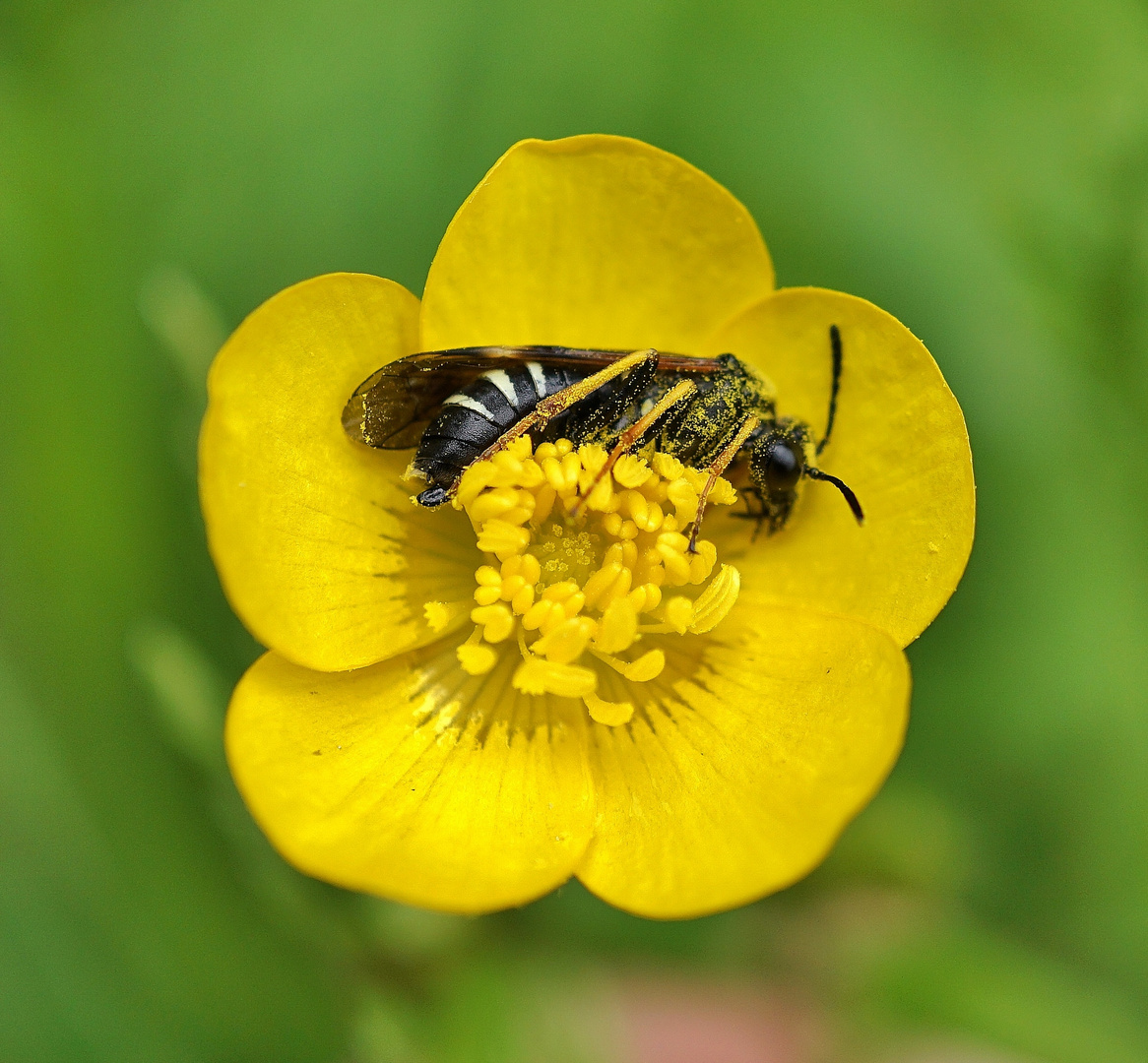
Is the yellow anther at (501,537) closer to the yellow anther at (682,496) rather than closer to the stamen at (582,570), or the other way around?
the stamen at (582,570)

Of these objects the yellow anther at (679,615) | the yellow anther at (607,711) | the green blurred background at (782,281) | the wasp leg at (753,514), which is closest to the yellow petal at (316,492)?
the yellow anther at (607,711)

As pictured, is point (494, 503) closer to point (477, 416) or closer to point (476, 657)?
point (477, 416)

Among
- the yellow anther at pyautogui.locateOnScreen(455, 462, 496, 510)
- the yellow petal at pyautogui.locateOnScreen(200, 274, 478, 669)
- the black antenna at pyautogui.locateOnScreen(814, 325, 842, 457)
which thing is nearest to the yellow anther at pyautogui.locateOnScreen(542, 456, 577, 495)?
the yellow anther at pyautogui.locateOnScreen(455, 462, 496, 510)

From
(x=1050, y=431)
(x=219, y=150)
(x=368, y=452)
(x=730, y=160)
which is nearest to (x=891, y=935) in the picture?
(x=1050, y=431)

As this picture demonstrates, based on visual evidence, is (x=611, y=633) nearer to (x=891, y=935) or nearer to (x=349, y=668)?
(x=349, y=668)

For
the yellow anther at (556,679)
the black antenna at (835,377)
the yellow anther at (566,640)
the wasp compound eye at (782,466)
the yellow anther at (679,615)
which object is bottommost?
the yellow anther at (556,679)

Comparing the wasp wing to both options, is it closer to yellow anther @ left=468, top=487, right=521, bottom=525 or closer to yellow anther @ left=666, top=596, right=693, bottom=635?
yellow anther @ left=468, top=487, right=521, bottom=525
